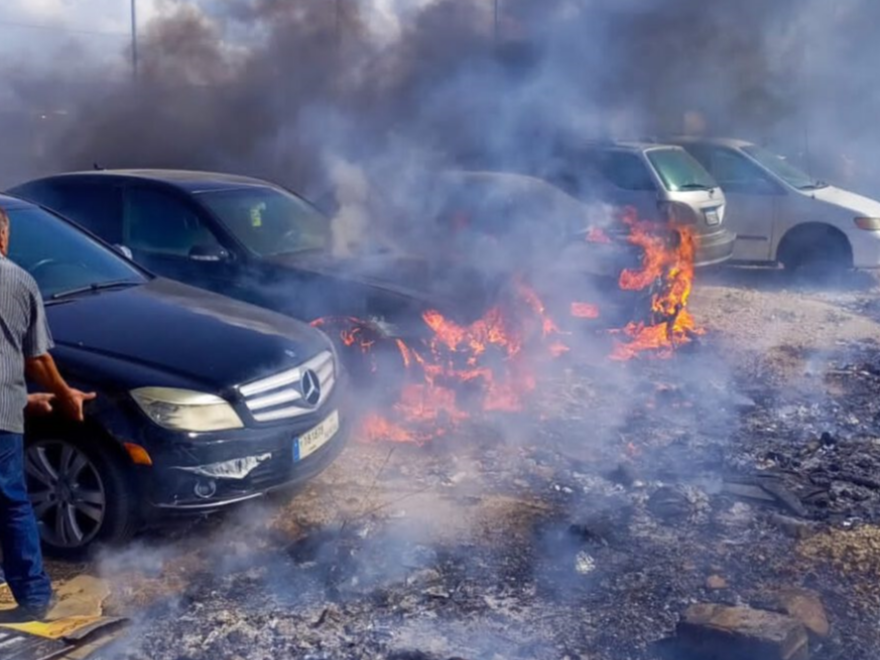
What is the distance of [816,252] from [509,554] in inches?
355

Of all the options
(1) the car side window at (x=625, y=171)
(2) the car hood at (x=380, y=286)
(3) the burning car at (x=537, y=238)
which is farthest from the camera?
(1) the car side window at (x=625, y=171)

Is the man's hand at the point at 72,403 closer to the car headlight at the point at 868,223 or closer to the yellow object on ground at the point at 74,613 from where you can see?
the yellow object on ground at the point at 74,613

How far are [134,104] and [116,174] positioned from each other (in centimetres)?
1065

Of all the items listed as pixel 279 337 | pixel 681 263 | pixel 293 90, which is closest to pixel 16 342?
pixel 279 337

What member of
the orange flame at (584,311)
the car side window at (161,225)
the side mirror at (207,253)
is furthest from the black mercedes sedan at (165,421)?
the orange flame at (584,311)

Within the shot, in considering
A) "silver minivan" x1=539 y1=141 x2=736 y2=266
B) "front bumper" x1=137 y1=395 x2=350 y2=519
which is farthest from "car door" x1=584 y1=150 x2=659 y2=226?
"front bumper" x1=137 y1=395 x2=350 y2=519

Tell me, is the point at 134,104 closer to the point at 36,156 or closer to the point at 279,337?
the point at 36,156

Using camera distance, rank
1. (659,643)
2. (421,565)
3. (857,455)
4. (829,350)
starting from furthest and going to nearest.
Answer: (829,350) < (857,455) < (421,565) < (659,643)

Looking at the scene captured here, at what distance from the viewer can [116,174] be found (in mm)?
7676

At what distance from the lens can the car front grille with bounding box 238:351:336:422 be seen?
16.2ft

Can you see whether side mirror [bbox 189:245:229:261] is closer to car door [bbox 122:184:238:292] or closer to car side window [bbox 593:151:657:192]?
car door [bbox 122:184:238:292]

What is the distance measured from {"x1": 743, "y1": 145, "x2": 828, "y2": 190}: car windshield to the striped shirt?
10.5 metres

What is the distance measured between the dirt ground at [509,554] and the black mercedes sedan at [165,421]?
29cm

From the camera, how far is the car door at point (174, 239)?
705cm
